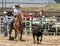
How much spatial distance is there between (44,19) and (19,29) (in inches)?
144

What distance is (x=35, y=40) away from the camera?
11.2 metres

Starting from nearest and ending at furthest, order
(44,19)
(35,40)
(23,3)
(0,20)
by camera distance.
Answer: (35,40), (44,19), (0,20), (23,3)

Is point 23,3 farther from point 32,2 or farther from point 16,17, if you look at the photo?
point 16,17

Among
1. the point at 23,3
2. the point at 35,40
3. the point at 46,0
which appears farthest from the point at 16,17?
the point at 46,0

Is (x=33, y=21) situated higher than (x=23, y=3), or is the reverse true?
(x=23, y=3)

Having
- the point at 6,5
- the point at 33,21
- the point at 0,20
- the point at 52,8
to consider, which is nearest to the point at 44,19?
the point at 33,21

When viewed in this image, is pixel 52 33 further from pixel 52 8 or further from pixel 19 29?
pixel 52 8

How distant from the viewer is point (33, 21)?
586 inches

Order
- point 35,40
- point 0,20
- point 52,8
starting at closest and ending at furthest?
point 35,40
point 0,20
point 52,8

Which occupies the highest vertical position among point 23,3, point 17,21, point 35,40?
point 23,3

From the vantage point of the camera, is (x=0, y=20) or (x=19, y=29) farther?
(x=0, y=20)

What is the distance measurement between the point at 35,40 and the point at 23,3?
21.3 ft

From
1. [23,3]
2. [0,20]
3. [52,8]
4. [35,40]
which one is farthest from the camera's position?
[52,8]

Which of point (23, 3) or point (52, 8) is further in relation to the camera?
point (52, 8)
